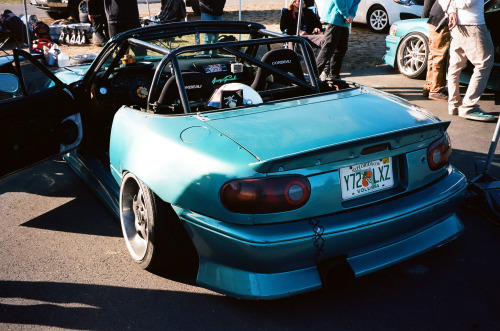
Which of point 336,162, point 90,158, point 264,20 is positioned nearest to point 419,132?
point 336,162

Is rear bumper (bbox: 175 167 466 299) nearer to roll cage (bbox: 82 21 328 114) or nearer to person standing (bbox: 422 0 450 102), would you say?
roll cage (bbox: 82 21 328 114)

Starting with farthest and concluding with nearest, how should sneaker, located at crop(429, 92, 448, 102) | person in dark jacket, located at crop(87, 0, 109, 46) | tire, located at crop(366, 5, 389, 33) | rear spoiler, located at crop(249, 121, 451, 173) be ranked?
tire, located at crop(366, 5, 389, 33) < person in dark jacket, located at crop(87, 0, 109, 46) < sneaker, located at crop(429, 92, 448, 102) < rear spoiler, located at crop(249, 121, 451, 173)

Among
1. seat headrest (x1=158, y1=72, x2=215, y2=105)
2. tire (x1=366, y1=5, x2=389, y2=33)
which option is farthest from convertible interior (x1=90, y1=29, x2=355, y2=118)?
tire (x1=366, y1=5, x2=389, y2=33)

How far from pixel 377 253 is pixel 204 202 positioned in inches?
37.7

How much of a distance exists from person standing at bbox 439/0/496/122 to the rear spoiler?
358cm

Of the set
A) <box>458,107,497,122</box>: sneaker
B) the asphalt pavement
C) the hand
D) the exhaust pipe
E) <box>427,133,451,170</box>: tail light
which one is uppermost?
the hand

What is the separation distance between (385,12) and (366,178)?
33.2 feet

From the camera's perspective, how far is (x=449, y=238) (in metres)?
2.80

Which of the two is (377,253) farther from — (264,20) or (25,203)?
(264,20)

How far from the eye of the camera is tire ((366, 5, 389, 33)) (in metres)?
11.5

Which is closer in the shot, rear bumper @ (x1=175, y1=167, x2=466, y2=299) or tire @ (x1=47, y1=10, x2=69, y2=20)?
rear bumper @ (x1=175, y1=167, x2=466, y2=299)

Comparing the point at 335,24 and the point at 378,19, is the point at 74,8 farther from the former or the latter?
the point at 335,24

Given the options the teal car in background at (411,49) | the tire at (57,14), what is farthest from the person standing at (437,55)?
the tire at (57,14)

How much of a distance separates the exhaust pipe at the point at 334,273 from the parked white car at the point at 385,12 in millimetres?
9886
